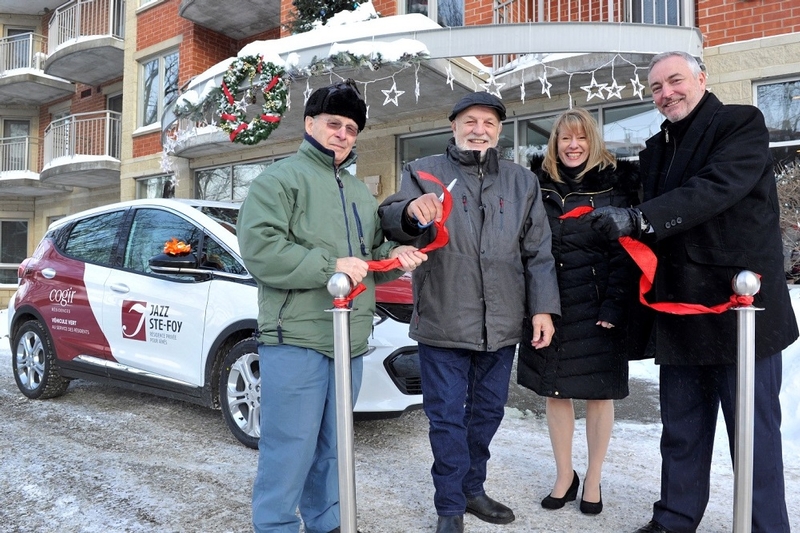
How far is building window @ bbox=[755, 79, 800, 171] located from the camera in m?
7.22

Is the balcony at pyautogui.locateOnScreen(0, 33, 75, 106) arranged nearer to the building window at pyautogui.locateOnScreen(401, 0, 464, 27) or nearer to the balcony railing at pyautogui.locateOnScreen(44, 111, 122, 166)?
the balcony railing at pyautogui.locateOnScreen(44, 111, 122, 166)

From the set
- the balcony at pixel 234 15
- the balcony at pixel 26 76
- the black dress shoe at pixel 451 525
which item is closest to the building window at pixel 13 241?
the balcony at pixel 26 76

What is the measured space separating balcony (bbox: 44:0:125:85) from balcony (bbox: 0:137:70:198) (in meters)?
3.30

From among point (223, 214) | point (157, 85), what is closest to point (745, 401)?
point (223, 214)

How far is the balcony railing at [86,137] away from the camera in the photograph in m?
15.7

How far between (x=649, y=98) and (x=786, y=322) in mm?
6278

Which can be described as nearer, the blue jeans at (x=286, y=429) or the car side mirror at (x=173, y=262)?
the blue jeans at (x=286, y=429)

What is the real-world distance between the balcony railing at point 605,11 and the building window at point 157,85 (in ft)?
27.0

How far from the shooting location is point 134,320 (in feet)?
15.1

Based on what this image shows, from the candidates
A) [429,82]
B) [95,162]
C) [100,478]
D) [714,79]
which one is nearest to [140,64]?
[95,162]

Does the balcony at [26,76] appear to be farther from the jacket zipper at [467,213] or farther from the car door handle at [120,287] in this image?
the jacket zipper at [467,213]

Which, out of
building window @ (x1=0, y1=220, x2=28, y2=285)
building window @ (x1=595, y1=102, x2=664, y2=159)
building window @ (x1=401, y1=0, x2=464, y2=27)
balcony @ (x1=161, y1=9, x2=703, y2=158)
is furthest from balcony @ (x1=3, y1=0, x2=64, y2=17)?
building window @ (x1=595, y1=102, x2=664, y2=159)

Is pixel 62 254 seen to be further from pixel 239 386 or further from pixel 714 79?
pixel 714 79

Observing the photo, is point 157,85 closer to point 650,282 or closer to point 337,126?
point 337,126
